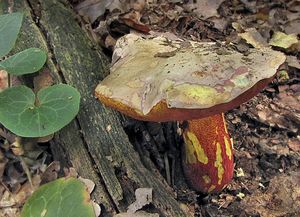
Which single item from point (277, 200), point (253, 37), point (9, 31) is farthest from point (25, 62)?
point (253, 37)

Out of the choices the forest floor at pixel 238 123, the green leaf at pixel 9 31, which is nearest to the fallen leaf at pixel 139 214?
the forest floor at pixel 238 123

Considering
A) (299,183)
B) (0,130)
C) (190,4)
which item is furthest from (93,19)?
(299,183)

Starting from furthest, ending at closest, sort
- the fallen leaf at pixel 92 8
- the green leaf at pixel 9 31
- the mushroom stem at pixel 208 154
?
the fallen leaf at pixel 92 8 < the mushroom stem at pixel 208 154 < the green leaf at pixel 9 31

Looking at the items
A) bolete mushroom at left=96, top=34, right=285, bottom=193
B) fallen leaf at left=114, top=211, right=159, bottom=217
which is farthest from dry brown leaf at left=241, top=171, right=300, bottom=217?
fallen leaf at left=114, top=211, right=159, bottom=217

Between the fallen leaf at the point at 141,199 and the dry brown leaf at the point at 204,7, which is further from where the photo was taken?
the dry brown leaf at the point at 204,7

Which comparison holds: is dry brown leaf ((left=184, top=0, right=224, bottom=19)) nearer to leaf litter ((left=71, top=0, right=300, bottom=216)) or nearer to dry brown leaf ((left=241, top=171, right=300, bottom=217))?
leaf litter ((left=71, top=0, right=300, bottom=216))

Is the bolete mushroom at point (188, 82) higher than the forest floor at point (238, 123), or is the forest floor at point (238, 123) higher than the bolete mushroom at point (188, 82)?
the bolete mushroom at point (188, 82)

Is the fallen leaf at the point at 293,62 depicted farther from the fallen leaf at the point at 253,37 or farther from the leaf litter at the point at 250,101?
the fallen leaf at the point at 253,37

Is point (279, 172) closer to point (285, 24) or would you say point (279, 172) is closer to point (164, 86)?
point (164, 86)
